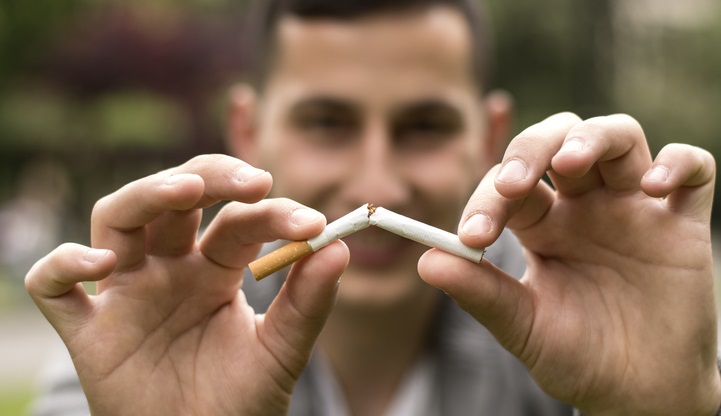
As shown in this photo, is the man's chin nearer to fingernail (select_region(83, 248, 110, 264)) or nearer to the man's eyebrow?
the man's eyebrow

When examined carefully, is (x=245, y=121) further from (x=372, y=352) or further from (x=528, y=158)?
(x=528, y=158)

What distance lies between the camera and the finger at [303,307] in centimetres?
176

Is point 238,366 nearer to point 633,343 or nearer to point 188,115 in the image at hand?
point 633,343

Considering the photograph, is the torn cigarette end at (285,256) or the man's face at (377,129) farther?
the man's face at (377,129)

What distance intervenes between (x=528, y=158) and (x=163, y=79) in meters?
28.7

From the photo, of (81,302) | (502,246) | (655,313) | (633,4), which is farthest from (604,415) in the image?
(633,4)

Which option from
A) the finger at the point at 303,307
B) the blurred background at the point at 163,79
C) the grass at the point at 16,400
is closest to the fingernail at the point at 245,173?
the finger at the point at 303,307

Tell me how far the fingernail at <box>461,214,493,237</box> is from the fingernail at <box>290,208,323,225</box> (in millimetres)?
349

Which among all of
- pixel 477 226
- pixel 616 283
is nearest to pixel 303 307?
pixel 477 226

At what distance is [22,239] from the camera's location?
58.7ft

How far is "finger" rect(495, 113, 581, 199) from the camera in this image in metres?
1.68

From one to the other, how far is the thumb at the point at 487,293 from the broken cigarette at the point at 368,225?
3cm

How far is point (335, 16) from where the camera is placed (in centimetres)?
320

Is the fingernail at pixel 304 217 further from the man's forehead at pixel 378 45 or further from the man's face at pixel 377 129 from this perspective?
the man's forehead at pixel 378 45
